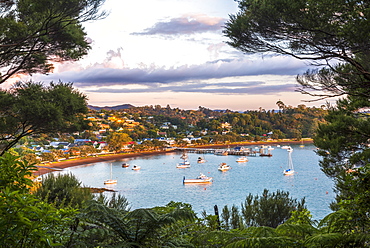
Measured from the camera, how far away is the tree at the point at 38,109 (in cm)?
704

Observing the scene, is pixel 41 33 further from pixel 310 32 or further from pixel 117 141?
pixel 117 141

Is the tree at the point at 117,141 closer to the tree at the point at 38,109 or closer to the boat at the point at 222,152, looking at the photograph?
the boat at the point at 222,152

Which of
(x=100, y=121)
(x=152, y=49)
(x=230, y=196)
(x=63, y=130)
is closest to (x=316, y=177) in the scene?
(x=230, y=196)

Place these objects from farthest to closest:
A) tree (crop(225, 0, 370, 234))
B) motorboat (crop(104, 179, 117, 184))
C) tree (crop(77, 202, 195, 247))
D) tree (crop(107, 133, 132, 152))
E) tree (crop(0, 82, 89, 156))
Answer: tree (crop(107, 133, 132, 152)) → motorboat (crop(104, 179, 117, 184)) → tree (crop(0, 82, 89, 156)) → tree (crop(225, 0, 370, 234)) → tree (crop(77, 202, 195, 247))

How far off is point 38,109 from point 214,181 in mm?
25330

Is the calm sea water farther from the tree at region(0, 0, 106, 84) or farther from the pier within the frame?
the tree at region(0, 0, 106, 84)

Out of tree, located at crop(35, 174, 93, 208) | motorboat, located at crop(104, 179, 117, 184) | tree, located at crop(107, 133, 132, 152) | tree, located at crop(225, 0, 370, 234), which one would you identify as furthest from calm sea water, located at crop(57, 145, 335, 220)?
tree, located at crop(225, 0, 370, 234)

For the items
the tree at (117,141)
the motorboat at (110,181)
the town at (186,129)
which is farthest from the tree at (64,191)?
the tree at (117,141)

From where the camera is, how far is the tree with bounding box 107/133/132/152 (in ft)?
157

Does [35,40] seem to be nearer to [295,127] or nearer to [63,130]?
[63,130]


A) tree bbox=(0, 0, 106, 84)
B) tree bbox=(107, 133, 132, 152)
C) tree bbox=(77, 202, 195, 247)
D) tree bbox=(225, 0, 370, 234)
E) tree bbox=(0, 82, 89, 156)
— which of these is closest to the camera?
tree bbox=(77, 202, 195, 247)

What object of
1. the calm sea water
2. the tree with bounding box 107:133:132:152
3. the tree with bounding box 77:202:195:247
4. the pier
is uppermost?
the tree with bounding box 77:202:195:247

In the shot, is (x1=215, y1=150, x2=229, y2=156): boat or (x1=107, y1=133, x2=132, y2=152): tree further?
(x1=215, y1=150, x2=229, y2=156): boat

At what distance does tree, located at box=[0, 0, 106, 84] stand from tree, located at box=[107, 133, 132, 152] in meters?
40.3
